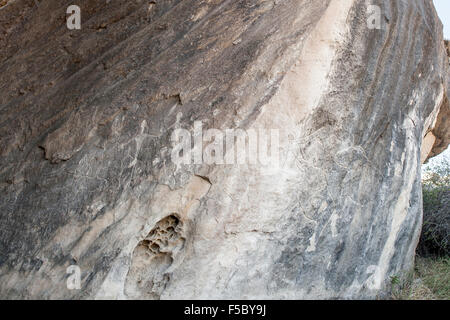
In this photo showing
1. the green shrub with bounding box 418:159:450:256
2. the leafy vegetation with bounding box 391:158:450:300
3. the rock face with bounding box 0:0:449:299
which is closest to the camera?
the rock face with bounding box 0:0:449:299

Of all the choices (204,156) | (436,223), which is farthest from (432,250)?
(204,156)

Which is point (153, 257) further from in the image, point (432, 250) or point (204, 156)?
point (432, 250)

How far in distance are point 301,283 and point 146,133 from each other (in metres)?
1.21

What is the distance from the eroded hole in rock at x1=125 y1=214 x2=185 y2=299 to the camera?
2612 mm

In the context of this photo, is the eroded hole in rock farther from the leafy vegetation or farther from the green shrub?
the green shrub

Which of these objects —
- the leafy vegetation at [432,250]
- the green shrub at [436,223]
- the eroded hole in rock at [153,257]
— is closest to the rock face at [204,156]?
the eroded hole in rock at [153,257]

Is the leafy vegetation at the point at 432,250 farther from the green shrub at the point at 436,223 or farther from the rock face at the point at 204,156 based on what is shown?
the rock face at the point at 204,156

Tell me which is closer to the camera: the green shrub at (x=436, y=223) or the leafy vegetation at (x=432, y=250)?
the leafy vegetation at (x=432, y=250)

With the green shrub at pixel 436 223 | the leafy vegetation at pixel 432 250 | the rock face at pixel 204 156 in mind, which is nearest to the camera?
the rock face at pixel 204 156

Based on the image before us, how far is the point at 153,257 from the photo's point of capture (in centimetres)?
267

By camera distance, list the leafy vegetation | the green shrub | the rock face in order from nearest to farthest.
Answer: the rock face, the leafy vegetation, the green shrub

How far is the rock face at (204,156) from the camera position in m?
2.58

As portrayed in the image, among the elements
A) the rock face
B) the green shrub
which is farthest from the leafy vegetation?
the rock face
